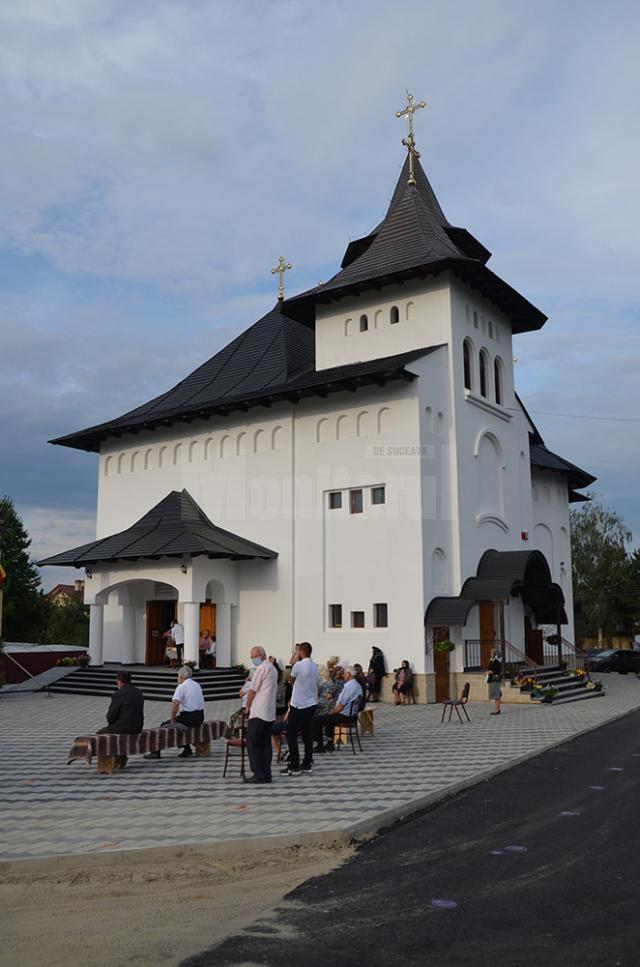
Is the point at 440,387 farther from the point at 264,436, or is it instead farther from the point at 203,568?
the point at 203,568

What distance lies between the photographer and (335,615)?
23.1 meters

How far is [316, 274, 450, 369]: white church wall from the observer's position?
2380cm

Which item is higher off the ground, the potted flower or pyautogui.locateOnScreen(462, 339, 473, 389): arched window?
pyautogui.locateOnScreen(462, 339, 473, 389): arched window

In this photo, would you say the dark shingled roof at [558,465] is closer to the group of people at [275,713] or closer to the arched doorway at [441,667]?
the arched doorway at [441,667]

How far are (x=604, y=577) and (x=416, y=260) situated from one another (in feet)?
111

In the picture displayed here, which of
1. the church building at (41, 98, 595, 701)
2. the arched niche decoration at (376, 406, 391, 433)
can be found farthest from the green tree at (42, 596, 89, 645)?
the arched niche decoration at (376, 406, 391, 433)

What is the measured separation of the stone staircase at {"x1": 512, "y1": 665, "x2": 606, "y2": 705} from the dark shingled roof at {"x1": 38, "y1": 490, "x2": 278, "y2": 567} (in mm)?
8443

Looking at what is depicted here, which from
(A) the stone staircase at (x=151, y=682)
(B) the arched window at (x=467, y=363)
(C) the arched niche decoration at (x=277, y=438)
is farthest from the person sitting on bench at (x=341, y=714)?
(B) the arched window at (x=467, y=363)

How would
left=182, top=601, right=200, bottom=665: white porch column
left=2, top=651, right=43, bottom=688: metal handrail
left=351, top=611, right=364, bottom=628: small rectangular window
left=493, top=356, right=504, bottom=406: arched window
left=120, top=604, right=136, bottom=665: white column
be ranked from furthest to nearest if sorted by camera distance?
left=493, top=356, right=504, bottom=406: arched window < left=120, top=604, right=136, bottom=665: white column < left=2, top=651, right=43, bottom=688: metal handrail < left=182, top=601, right=200, bottom=665: white porch column < left=351, top=611, right=364, bottom=628: small rectangular window

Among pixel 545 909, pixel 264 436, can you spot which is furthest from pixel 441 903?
pixel 264 436

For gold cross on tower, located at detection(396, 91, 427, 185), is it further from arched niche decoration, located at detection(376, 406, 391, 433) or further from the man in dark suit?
the man in dark suit

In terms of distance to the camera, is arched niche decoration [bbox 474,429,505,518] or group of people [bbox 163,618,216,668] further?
arched niche decoration [bbox 474,429,505,518]

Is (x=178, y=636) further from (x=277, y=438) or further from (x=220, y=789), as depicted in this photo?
(x=220, y=789)

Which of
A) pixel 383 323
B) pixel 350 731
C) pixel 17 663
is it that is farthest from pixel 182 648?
pixel 350 731
